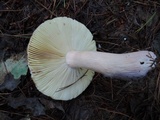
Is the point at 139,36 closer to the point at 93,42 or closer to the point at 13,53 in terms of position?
the point at 93,42

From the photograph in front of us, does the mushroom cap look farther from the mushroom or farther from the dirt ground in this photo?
the dirt ground

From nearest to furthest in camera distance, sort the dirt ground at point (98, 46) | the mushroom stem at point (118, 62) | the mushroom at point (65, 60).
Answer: the mushroom stem at point (118, 62)
the mushroom at point (65, 60)
the dirt ground at point (98, 46)

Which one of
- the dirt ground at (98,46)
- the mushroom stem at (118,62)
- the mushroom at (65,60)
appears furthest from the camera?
the dirt ground at (98,46)

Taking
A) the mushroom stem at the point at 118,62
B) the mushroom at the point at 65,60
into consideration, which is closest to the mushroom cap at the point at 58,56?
the mushroom at the point at 65,60

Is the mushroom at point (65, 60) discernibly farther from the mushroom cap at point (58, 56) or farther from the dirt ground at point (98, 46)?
the dirt ground at point (98, 46)

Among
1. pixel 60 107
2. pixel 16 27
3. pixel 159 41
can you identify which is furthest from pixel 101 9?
pixel 60 107
